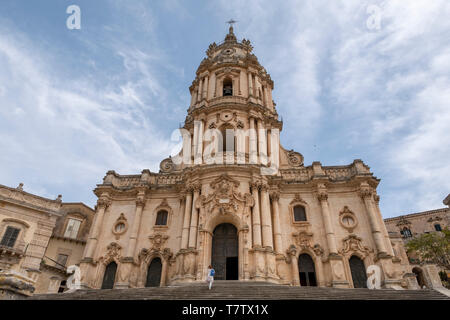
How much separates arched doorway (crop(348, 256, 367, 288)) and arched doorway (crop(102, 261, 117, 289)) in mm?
18256

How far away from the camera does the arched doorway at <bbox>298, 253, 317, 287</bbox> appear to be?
21.7 meters

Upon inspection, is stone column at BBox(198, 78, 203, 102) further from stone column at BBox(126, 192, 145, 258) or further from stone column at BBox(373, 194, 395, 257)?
stone column at BBox(373, 194, 395, 257)

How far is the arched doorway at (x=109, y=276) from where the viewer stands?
75.1ft

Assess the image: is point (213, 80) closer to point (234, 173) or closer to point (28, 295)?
point (234, 173)

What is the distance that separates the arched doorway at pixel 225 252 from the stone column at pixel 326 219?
23.1 feet

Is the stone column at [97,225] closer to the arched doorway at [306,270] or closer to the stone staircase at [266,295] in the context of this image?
the stone staircase at [266,295]

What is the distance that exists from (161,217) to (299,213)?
39.2 ft

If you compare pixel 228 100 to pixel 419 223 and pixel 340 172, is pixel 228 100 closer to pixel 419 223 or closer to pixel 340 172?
pixel 340 172

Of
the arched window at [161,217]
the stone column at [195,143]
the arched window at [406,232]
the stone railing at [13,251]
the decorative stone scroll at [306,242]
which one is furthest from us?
the arched window at [406,232]

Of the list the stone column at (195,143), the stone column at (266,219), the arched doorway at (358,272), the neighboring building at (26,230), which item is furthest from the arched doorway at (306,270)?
the neighboring building at (26,230)

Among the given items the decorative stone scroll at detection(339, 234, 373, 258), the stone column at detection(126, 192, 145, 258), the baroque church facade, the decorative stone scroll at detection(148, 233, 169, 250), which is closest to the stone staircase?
the baroque church facade

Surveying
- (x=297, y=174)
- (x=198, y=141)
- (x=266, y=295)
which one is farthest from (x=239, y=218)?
(x=198, y=141)
